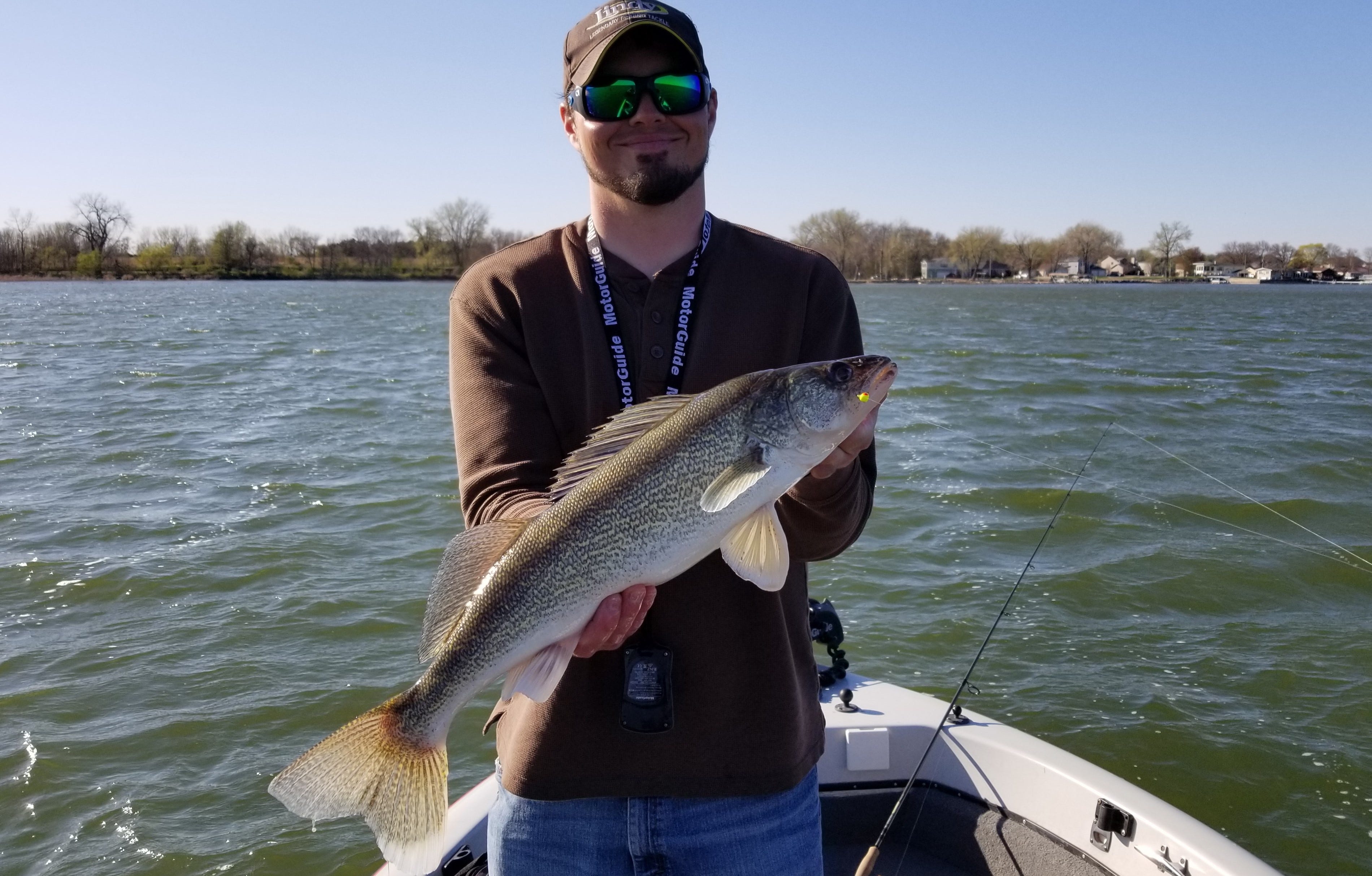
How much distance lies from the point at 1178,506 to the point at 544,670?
12330 millimetres

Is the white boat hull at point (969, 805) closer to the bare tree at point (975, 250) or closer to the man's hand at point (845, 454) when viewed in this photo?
the man's hand at point (845, 454)

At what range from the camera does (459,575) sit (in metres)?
2.73

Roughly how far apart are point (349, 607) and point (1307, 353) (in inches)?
1291

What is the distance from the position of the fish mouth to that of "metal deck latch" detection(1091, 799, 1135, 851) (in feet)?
7.94

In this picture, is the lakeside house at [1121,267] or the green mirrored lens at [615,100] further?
the lakeside house at [1121,267]

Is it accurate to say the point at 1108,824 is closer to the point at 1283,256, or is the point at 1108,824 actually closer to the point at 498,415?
the point at 498,415

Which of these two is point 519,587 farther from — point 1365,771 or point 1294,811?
point 1365,771

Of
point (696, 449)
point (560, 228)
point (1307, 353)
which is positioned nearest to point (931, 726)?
point (696, 449)

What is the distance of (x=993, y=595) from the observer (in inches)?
385

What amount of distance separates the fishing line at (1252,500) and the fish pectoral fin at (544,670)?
11.4m

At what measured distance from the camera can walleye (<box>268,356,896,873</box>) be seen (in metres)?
2.56

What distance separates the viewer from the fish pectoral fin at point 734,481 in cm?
258

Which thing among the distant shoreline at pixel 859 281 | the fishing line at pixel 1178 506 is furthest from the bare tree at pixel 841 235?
the fishing line at pixel 1178 506

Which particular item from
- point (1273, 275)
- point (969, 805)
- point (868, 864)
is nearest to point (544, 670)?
point (868, 864)
